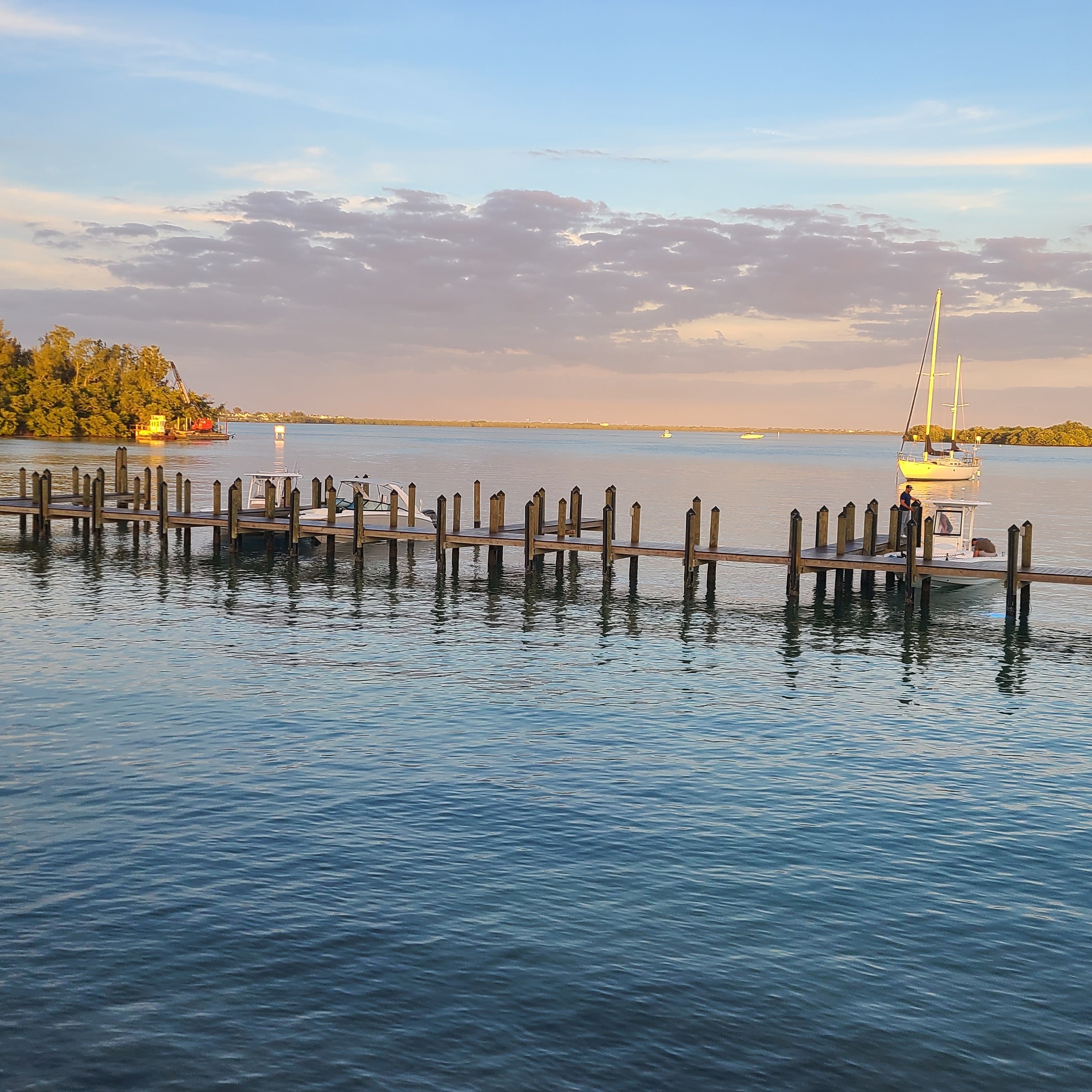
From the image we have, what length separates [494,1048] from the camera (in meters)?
9.70

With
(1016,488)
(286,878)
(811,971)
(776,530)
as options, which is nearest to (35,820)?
(286,878)

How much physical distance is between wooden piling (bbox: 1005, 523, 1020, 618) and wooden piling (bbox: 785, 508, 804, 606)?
5.52m

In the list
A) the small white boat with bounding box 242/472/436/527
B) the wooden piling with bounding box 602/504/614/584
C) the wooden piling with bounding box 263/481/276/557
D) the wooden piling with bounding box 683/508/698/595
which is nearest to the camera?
the wooden piling with bounding box 683/508/698/595

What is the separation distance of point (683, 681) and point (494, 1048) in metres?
14.9

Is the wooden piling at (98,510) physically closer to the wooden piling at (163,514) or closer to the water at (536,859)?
the wooden piling at (163,514)

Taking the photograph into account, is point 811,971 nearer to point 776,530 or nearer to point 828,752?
point 828,752

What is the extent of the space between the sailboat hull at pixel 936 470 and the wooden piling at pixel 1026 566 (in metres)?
69.1

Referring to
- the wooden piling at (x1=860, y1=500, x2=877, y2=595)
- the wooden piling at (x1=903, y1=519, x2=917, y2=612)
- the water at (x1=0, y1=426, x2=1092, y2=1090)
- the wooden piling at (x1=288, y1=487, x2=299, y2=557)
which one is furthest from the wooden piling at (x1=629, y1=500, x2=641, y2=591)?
the wooden piling at (x1=288, y1=487, x2=299, y2=557)

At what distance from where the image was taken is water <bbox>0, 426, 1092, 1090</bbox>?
982 cm

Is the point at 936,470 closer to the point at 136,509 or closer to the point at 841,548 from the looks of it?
the point at 841,548

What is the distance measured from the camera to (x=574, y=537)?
131 feet

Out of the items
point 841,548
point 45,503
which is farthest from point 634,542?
point 45,503

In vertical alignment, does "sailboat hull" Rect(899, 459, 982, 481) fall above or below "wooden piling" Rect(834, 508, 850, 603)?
above

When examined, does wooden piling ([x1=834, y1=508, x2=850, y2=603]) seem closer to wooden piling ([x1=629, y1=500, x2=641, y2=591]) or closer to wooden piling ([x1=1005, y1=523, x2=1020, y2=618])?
wooden piling ([x1=1005, y1=523, x2=1020, y2=618])
